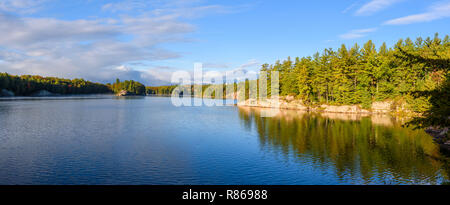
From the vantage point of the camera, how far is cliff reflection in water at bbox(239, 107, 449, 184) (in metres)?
25.4

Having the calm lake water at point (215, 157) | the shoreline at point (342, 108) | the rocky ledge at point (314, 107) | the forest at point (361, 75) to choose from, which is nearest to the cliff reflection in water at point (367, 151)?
the calm lake water at point (215, 157)

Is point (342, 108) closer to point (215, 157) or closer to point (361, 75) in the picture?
point (361, 75)

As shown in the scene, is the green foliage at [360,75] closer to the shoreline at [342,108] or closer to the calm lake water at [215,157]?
the shoreline at [342,108]

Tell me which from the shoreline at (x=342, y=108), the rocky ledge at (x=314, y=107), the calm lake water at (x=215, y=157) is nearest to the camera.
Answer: the calm lake water at (x=215, y=157)

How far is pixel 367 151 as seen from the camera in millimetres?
35156

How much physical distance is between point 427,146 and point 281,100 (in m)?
77.3

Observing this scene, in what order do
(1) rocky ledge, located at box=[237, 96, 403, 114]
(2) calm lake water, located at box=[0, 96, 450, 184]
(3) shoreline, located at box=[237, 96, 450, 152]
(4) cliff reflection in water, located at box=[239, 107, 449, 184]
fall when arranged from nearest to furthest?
(2) calm lake water, located at box=[0, 96, 450, 184], (4) cliff reflection in water, located at box=[239, 107, 449, 184], (3) shoreline, located at box=[237, 96, 450, 152], (1) rocky ledge, located at box=[237, 96, 403, 114]

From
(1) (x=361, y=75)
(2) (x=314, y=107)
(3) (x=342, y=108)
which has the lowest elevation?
(3) (x=342, y=108)

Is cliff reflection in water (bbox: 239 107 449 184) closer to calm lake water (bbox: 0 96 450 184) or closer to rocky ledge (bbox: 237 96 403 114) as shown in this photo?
calm lake water (bbox: 0 96 450 184)

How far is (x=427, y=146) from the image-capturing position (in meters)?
37.5

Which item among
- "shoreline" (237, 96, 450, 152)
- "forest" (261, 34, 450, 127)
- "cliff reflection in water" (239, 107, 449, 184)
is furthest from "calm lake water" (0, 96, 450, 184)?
"forest" (261, 34, 450, 127)

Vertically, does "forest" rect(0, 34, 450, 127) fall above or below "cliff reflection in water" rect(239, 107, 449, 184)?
above

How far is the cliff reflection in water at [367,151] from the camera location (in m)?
25.4

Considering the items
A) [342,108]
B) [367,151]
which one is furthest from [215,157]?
[342,108]
